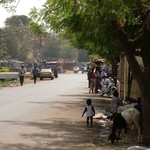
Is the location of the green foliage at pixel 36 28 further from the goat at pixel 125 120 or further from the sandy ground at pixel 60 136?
the goat at pixel 125 120

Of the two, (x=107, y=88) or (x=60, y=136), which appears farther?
(x=107, y=88)

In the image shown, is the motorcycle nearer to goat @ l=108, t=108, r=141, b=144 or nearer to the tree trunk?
goat @ l=108, t=108, r=141, b=144

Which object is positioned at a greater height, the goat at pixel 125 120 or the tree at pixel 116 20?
the tree at pixel 116 20

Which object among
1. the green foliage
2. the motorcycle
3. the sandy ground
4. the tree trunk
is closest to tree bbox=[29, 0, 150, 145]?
the tree trunk

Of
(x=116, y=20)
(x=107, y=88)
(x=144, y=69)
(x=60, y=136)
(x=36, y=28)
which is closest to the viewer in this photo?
(x=116, y=20)

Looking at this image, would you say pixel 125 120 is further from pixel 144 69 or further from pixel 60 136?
pixel 60 136

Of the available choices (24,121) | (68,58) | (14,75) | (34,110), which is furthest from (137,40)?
(68,58)

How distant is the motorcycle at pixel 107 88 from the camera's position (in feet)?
87.7

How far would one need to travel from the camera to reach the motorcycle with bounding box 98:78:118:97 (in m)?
26.7

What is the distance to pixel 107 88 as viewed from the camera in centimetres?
2719

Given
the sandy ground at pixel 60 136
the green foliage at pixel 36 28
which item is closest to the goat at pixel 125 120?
the sandy ground at pixel 60 136

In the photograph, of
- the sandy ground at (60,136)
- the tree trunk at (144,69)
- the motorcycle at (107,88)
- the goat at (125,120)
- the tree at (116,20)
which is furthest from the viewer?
the motorcycle at (107,88)

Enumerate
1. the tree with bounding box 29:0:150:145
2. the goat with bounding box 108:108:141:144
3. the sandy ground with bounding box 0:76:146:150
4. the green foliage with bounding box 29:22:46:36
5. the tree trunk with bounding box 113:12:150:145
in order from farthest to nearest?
the green foliage with bounding box 29:22:46:36
the goat with bounding box 108:108:141:144
the tree trunk with bounding box 113:12:150:145
the sandy ground with bounding box 0:76:146:150
the tree with bounding box 29:0:150:145

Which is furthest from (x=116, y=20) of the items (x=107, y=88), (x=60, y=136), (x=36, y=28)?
(x=107, y=88)
